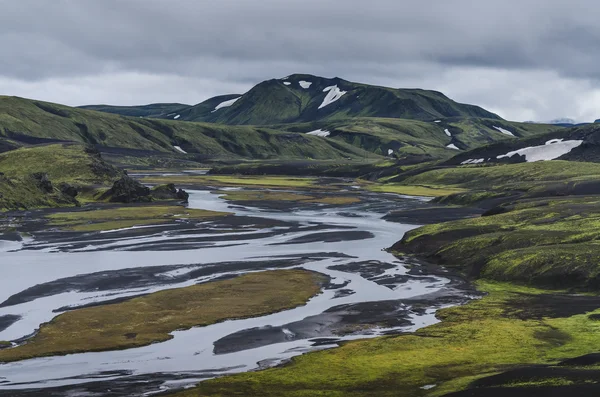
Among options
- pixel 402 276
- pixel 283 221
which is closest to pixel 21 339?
pixel 402 276

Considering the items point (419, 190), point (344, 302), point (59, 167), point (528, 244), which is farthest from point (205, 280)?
point (419, 190)

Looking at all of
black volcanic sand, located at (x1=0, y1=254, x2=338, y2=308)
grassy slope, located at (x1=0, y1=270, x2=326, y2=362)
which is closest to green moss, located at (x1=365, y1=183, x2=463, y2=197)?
black volcanic sand, located at (x1=0, y1=254, x2=338, y2=308)

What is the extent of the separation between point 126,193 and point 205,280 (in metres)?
80.2

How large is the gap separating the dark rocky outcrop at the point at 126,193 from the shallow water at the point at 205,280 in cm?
3503

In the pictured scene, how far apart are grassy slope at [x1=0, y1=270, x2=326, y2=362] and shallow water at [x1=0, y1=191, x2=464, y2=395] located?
48.8 inches

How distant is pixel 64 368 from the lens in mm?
37812

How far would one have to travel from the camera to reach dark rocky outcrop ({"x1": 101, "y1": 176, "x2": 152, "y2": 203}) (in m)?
139

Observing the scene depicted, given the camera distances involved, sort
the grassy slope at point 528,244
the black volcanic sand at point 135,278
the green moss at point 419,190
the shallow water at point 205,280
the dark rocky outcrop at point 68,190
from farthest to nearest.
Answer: the green moss at point 419,190 < the dark rocky outcrop at point 68,190 < the grassy slope at point 528,244 < the black volcanic sand at point 135,278 < the shallow water at point 205,280

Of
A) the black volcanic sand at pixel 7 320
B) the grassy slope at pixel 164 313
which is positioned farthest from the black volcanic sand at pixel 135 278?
the grassy slope at pixel 164 313

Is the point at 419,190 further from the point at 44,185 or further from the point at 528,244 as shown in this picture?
the point at 528,244

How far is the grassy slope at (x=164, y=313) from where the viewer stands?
139ft

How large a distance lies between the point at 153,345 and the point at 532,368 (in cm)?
2163

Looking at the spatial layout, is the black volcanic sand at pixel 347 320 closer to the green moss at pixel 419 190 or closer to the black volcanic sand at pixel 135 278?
the black volcanic sand at pixel 135 278

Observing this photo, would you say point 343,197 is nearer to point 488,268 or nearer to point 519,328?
point 488,268
